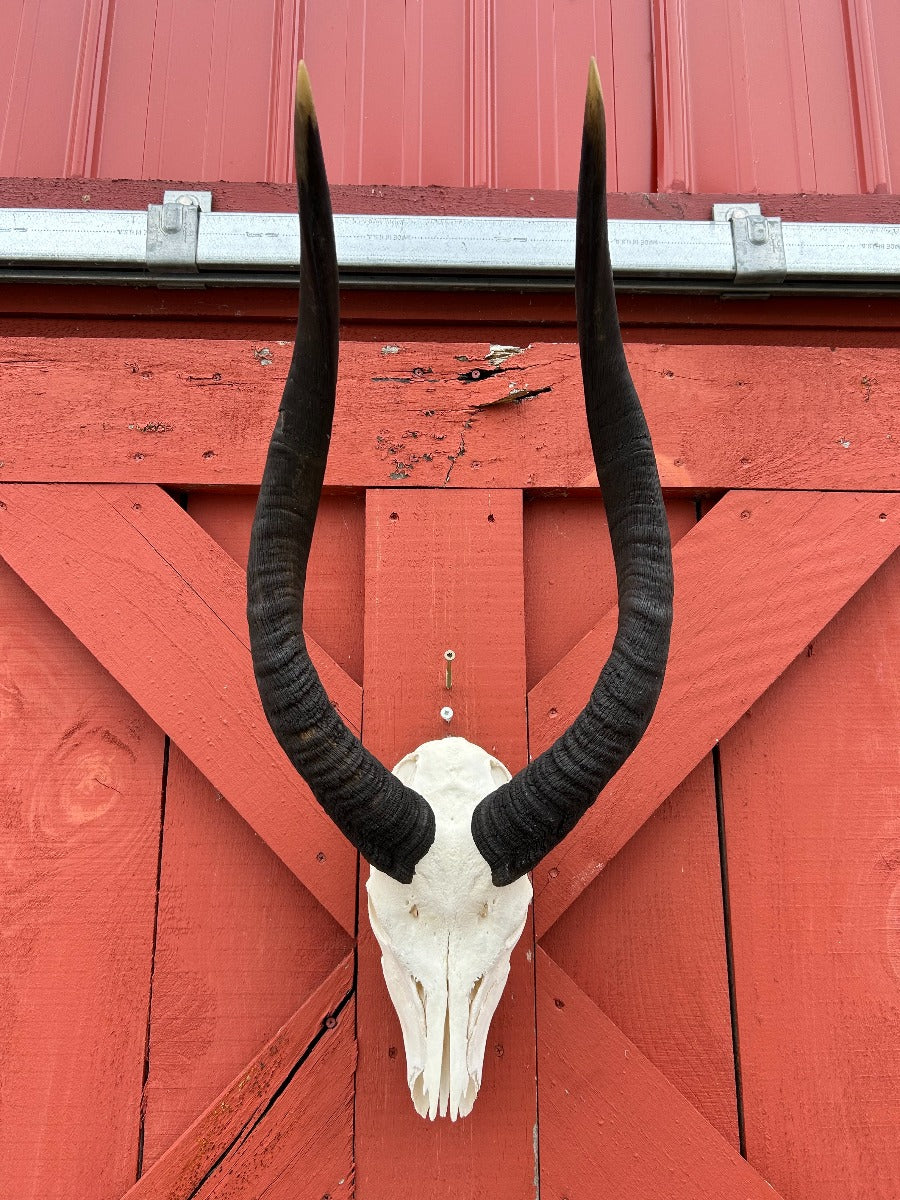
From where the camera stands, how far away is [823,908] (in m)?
2.16

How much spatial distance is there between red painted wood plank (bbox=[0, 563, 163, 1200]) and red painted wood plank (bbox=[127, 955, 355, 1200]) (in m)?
0.19

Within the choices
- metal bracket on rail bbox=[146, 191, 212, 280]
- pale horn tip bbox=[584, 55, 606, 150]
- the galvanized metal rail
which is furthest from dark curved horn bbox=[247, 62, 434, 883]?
metal bracket on rail bbox=[146, 191, 212, 280]

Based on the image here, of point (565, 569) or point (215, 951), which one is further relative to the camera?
point (565, 569)

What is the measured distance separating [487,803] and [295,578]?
535 mm

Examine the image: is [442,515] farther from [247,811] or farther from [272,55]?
[272,55]

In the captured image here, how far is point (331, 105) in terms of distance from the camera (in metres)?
2.63

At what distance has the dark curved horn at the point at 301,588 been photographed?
130cm

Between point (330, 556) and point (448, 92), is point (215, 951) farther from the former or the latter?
point (448, 92)

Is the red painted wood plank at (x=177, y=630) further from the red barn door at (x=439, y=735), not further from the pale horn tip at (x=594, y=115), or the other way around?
the pale horn tip at (x=594, y=115)

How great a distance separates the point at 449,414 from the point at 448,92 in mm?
1204

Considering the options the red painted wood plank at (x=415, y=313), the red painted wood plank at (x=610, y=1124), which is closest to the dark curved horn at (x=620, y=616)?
the red painted wood plank at (x=610, y=1124)

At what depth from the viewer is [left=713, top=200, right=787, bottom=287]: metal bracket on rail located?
2357 millimetres

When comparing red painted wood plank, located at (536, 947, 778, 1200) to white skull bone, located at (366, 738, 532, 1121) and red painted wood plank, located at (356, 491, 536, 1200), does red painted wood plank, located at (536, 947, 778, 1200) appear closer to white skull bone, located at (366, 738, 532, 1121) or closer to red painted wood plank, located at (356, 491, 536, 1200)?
red painted wood plank, located at (356, 491, 536, 1200)

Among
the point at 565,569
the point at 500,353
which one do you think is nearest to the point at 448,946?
the point at 565,569
